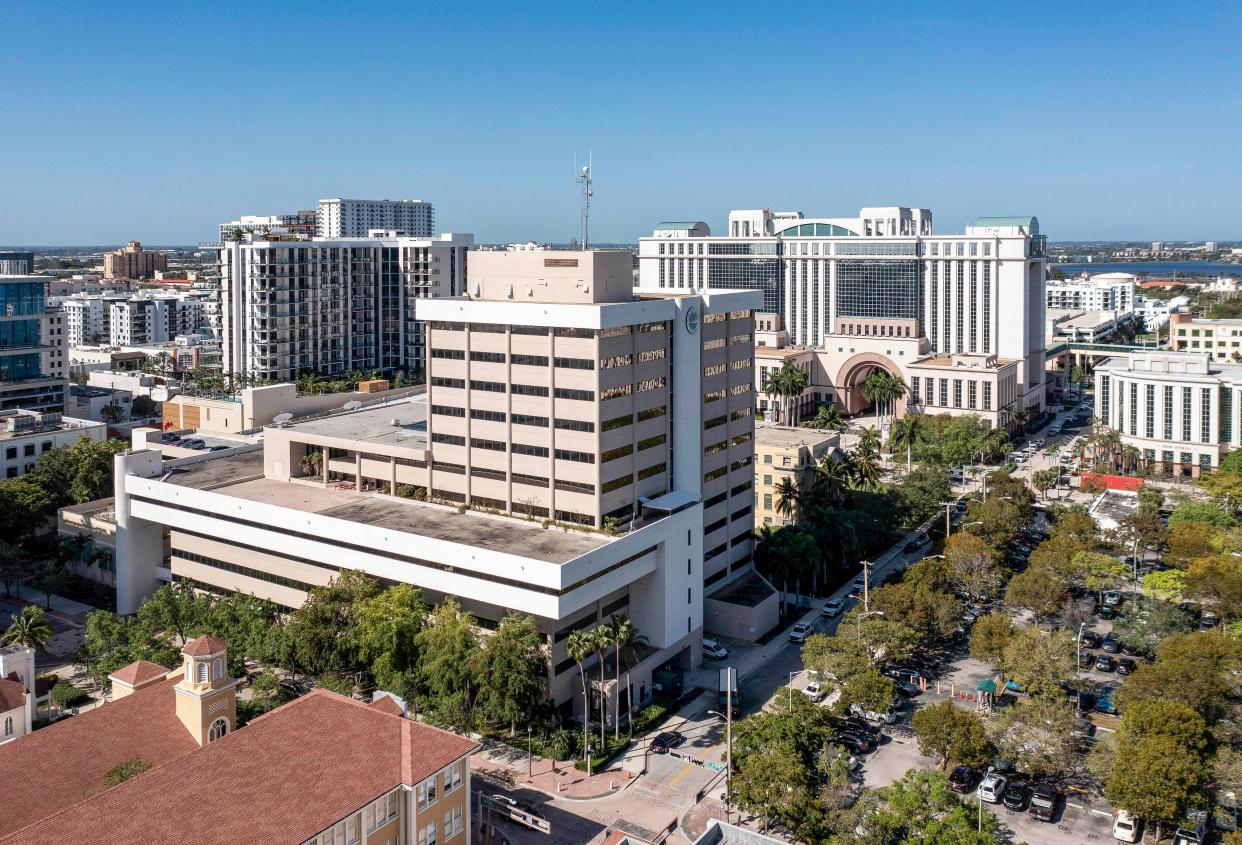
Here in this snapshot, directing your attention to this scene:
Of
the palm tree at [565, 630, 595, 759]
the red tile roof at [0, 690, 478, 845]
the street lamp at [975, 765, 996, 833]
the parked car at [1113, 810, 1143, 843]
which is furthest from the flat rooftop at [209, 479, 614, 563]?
the parked car at [1113, 810, 1143, 843]

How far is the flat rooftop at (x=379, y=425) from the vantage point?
255 feet

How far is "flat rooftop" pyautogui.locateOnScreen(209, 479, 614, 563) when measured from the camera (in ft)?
203

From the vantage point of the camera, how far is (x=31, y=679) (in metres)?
55.8

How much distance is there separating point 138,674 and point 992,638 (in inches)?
1921

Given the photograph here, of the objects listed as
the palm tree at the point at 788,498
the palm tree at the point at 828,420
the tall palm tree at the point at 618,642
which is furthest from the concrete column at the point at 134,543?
the palm tree at the point at 828,420

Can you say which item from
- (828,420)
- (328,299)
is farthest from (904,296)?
(328,299)

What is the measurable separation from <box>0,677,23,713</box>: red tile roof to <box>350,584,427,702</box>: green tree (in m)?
16.9

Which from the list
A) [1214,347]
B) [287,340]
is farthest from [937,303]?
[287,340]

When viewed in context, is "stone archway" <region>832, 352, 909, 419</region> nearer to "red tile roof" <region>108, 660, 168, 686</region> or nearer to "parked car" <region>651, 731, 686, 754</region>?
"parked car" <region>651, 731, 686, 754</region>

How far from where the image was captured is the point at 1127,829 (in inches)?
1857

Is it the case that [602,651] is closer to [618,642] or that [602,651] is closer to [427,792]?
[618,642]

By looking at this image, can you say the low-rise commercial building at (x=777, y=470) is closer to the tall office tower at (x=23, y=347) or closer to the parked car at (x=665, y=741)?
the parked car at (x=665, y=741)

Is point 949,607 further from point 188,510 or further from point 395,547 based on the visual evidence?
point 188,510

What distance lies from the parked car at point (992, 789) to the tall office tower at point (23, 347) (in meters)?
115
